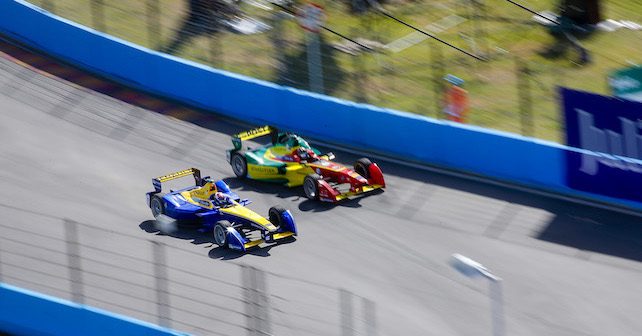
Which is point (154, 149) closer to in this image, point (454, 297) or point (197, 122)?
point (197, 122)

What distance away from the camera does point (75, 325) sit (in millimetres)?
14523

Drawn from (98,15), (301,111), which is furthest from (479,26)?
(98,15)

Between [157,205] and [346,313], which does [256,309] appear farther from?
[157,205]

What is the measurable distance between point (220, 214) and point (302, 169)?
2.13 m

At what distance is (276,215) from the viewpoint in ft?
55.9

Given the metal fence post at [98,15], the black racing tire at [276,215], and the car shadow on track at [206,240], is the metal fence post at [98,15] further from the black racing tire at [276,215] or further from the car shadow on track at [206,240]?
the black racing tire at [276,215]

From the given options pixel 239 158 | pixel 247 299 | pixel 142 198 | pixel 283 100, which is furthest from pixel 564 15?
pixel 247 299

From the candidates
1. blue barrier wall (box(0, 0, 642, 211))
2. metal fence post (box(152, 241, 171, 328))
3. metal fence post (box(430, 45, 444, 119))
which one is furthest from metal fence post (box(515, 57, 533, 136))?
metal fence post (box(152, 241, 171, 328))

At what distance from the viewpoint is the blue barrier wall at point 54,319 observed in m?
14.1

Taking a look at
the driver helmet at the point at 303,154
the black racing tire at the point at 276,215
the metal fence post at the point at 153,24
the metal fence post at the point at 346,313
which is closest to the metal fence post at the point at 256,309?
the metal fence post at the point at 346,313

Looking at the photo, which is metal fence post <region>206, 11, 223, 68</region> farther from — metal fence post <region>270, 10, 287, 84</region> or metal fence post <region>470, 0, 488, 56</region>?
metal fence post <region>470, 0, 488, 56</region>

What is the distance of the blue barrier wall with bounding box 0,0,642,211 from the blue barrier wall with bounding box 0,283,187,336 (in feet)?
25.8

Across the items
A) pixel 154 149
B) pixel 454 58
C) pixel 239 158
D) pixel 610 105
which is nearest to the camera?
pixel 610 105

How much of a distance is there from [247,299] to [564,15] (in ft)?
52.1
